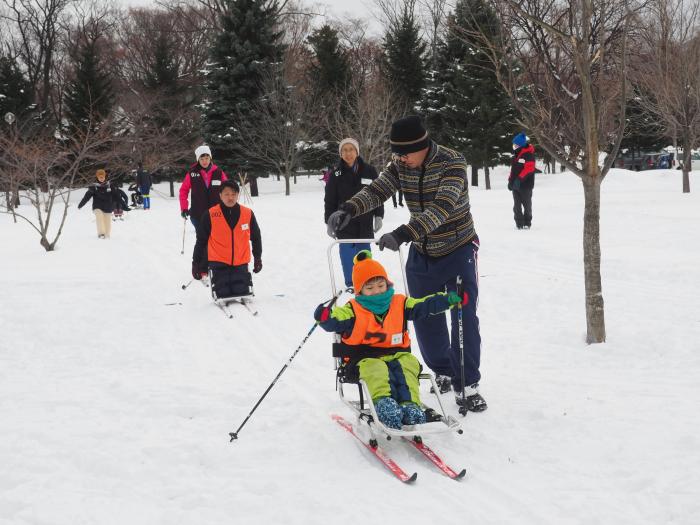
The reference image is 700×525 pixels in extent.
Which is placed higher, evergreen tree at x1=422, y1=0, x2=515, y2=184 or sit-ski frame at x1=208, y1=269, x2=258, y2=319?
evergreen tree at x1=422, y1=0, x2=515, y2=184

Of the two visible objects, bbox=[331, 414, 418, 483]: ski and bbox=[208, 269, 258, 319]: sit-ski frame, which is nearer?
bbox=[331, 414, 418, 483]: ski

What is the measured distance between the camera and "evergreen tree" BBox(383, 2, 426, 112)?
127 feet

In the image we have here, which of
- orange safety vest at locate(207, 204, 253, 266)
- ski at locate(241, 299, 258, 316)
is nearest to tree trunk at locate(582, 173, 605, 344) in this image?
ski at locate(241, 299, 258, 316)

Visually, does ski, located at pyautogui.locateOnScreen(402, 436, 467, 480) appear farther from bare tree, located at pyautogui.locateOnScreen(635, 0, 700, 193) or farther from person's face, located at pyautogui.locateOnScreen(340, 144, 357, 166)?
bare tree, located at pyautogui.locateOnScreen(635, 0, 700, 193)

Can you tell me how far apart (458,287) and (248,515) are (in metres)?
2.03

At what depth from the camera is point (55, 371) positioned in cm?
571

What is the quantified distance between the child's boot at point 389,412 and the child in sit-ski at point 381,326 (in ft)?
0.18

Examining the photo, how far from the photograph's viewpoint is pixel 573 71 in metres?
5.87

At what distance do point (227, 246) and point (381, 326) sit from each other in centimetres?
450

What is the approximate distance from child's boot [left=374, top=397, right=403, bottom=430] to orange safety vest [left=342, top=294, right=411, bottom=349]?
45 centimetres

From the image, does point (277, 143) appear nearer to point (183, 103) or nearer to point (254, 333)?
point (183, 103)

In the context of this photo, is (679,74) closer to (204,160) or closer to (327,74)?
(204,160)

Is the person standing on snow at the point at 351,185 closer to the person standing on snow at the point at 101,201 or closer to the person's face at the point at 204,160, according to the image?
the person's face at the point at 204,160

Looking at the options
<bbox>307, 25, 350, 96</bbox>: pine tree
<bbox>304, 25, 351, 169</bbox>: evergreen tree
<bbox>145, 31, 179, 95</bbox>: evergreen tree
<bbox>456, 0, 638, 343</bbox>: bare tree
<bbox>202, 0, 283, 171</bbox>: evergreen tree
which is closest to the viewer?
<bbox>456, 0, 638, 343</bbox>: bare tree
